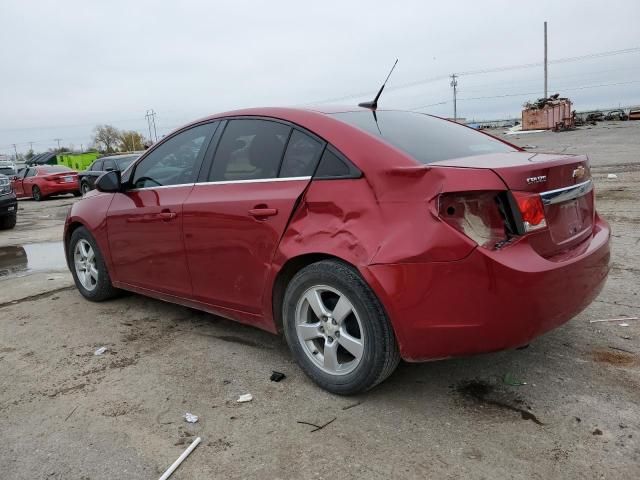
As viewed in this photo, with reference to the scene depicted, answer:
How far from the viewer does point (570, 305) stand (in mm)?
2719

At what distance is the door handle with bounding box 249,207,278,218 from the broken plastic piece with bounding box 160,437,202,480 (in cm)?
126

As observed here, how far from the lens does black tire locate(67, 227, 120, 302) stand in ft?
16.0

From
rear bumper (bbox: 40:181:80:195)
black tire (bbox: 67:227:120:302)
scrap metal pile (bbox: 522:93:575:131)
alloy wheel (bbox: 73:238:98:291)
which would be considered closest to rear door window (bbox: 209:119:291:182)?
black tire (bbox: 67:227:120:302)

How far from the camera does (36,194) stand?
21.2 meters

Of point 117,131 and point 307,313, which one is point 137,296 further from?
point 117,131

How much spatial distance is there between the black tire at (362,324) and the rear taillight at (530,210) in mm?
803

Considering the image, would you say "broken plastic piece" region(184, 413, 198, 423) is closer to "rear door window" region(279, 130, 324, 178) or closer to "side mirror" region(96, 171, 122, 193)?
"rear door window" region(279, 130, 324, 178)

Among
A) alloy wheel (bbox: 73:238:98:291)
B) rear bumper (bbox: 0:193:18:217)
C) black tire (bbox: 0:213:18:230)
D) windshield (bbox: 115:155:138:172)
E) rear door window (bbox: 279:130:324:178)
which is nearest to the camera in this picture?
rear door window (bbox: 279:130:324:178)

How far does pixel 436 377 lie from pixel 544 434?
29.5 inches

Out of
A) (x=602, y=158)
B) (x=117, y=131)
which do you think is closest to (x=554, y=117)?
(x=602, y=158)

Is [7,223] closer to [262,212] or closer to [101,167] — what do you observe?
[101,167]

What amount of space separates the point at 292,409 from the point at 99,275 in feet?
9.05

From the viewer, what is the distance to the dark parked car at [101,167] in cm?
1738

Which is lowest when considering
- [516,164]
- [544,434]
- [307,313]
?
[544,434]
